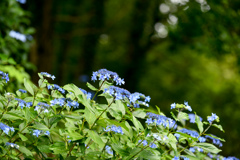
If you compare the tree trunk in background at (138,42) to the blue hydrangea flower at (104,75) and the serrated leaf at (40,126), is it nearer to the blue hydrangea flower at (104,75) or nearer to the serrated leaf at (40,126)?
the blue hydrangea flower at (104,75)

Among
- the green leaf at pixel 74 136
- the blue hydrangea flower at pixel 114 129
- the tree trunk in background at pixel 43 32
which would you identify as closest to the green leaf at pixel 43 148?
the green leaf at pixel 74 136

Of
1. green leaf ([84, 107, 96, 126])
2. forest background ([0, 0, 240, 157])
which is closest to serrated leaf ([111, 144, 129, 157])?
green leaf ([84, 107, 96, 126])

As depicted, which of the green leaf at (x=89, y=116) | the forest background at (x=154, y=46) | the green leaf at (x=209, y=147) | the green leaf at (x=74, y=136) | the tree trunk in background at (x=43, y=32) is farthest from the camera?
the tree trunk in background at (x=43, y=32)

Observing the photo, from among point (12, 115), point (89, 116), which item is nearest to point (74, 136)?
point (89, 116)

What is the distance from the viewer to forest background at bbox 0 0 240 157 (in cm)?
632

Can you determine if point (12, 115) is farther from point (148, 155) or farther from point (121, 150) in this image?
point (148, 155)

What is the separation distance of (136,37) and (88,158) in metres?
9.32

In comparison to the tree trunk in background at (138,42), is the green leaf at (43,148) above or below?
below

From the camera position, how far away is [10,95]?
2.08 meters

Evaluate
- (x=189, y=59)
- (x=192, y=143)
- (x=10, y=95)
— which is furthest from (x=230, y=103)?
(x=10, y=95)

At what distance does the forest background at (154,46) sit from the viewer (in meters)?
6.32

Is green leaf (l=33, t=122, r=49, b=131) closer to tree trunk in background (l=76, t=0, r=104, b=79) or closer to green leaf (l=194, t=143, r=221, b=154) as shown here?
green leaf (l=194, t=143, r=221, b=154)

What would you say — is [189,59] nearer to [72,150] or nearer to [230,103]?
[230,103]

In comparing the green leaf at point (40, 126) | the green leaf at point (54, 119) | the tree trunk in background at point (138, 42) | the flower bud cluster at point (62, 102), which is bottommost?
the green leaf at point (40, 126)
